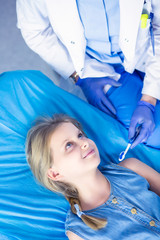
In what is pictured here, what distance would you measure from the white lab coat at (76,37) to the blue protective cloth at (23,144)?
144 millimetres

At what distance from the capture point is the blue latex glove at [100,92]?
1471mm

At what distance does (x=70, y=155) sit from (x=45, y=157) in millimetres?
121

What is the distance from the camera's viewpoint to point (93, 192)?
1125 millimetres

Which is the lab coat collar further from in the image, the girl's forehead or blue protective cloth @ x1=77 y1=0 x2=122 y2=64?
the girl's forehead

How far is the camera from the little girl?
104 cm

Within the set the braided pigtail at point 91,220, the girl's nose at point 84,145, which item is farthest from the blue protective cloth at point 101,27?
the braided pigtail at point 91,220

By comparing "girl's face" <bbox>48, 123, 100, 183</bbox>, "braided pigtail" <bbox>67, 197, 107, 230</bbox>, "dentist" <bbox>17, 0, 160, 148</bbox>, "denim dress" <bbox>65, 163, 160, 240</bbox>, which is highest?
"dentist" <bbox>17, 0, 160, 148</bbox>

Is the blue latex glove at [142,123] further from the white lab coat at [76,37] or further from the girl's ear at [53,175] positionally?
the girl's ear at [53,175]

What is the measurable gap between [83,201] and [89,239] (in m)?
0.16

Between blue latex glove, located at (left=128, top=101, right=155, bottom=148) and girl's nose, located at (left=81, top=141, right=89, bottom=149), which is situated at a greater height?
girl's nose, located at (left=81, top=141, right=89, bottom=149)

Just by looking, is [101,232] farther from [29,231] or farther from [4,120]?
[4,120]

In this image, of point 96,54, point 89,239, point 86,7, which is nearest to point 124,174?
point 89,239

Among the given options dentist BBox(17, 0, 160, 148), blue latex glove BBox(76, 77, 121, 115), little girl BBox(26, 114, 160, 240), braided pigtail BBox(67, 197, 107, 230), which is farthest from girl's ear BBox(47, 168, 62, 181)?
blue latex glove BBox(76, 77, 121, 115)

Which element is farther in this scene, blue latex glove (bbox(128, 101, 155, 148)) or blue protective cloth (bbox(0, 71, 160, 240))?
blue latex glove (bbox(128, 101, 155, 148))
